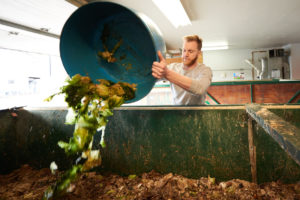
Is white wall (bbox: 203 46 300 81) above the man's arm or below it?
above

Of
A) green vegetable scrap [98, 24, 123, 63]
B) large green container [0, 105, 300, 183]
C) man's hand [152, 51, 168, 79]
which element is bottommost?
A: large green container [0, 105, 300, 183]

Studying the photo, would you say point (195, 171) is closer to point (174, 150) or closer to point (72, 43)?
point (174, 150)

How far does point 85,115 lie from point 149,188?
70 centimetres

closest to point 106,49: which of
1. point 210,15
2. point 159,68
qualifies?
point 159,68

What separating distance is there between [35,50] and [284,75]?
1154 cm

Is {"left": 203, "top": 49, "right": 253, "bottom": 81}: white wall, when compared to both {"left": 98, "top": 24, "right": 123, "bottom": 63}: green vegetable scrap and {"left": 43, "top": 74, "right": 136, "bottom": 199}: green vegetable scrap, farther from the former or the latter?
{"left": 43, "top": 74, "right": 136, "bottom": 199}: green vegetable scrap

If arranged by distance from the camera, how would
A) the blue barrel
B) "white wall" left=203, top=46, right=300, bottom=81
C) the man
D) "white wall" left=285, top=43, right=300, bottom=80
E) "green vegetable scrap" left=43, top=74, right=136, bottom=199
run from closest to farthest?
1. "green vegetable scrap" left=43, top=74, right=136, bottom=199
2. the blue barrel
3. the man
4. "white wall" left=285, top=43, right=300, bottom=80
5. "white wall" left=203, top=46, right=300, bottom=81

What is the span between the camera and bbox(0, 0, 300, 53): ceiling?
374 centimetres

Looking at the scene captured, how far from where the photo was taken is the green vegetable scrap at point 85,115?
4.31 feet

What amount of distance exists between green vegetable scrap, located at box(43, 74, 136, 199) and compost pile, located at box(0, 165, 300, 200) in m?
0.18

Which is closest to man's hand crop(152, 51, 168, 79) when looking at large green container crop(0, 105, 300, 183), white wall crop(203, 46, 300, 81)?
large green container crop(0, 105, 300, 183)

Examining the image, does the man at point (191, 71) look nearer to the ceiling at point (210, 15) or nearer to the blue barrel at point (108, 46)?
the blue barrel at point (108, 46)

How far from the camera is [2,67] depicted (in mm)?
6508

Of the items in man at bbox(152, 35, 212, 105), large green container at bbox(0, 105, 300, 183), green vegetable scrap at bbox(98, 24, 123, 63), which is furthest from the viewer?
man at bbox(152, 35, 212, 105)
